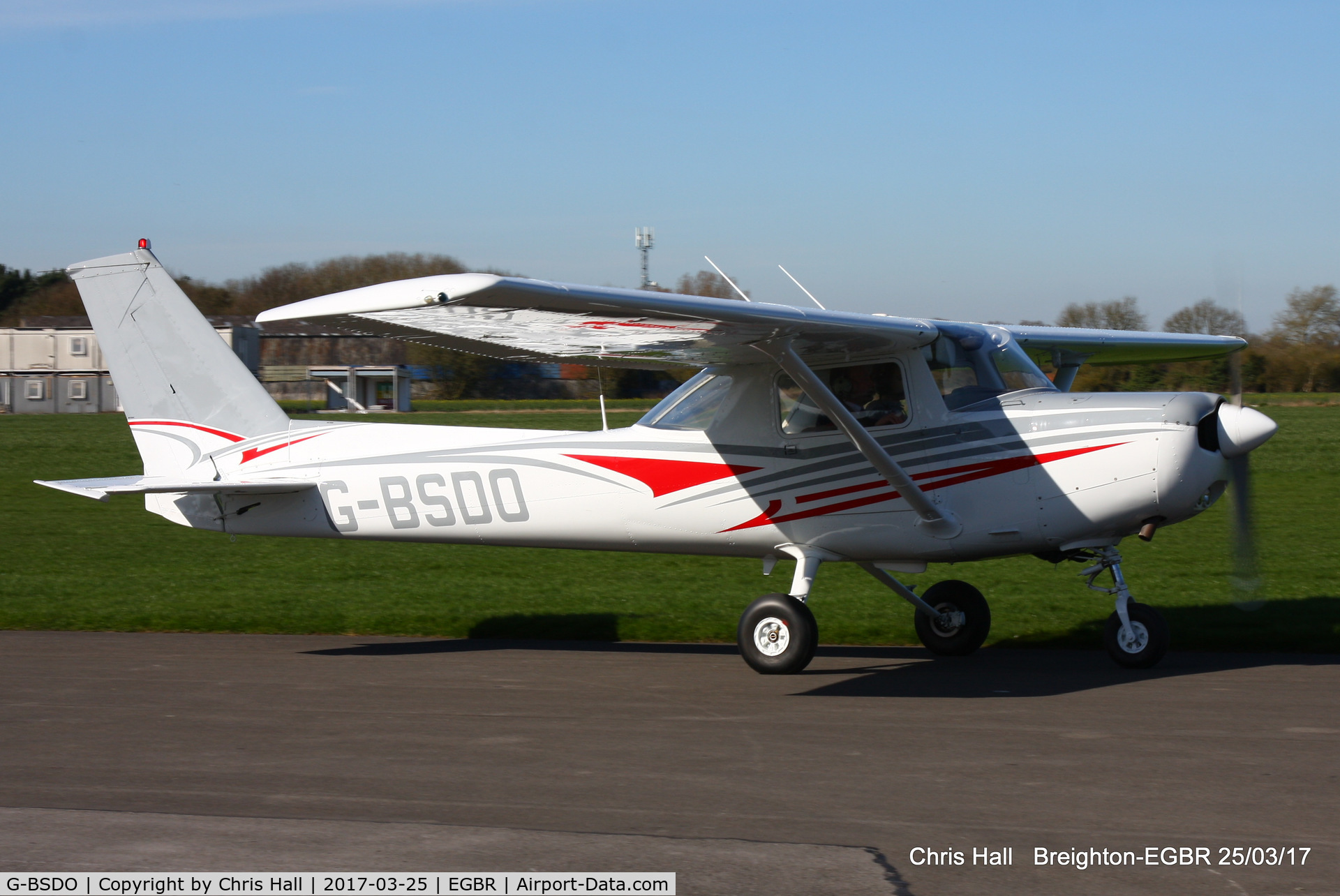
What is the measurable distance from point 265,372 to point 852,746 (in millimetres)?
65984

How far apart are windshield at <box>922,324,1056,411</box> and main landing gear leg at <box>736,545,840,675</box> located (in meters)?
1.63

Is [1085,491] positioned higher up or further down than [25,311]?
further down

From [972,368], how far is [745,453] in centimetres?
162

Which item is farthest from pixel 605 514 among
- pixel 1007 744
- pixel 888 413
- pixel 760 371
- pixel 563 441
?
pixel 1007 744

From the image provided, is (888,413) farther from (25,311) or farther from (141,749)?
(25,311)

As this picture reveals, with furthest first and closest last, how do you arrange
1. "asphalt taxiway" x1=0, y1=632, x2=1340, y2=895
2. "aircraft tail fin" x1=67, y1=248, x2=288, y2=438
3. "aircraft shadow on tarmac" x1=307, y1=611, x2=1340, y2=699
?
1. "aircraft tail fin" x1=67, y1=248, x2=288, y2=438
2. "aircraft shadow on tarmac" x1=307, y1=611, x2=1340, y2=699
3. "asphalt taxiway" x1=0, y1=632, x2=1340, y2=895

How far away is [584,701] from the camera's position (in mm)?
7277

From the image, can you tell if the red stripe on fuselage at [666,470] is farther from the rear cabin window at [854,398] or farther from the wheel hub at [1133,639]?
the wheel hub at [1133,639]

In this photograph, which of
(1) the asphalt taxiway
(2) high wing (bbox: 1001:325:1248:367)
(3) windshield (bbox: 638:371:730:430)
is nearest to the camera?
(1) the asphalt taxiway

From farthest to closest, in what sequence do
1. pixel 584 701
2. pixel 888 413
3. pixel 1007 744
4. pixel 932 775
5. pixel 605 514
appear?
pixel 605 514 < pixel 888 413 < pixel 584 701 < pixel 1007 744 < pixel 932 775

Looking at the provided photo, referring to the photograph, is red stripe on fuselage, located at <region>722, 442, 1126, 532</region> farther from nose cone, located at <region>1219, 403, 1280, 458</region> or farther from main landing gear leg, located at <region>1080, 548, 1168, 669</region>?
main landing gear leg, located at <region>1080, 548, 1168, 669</region>

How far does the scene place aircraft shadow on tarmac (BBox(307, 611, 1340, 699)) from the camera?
300 inches

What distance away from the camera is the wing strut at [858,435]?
764cm

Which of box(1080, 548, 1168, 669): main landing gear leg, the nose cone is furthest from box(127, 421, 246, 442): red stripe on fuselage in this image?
the nose cone
